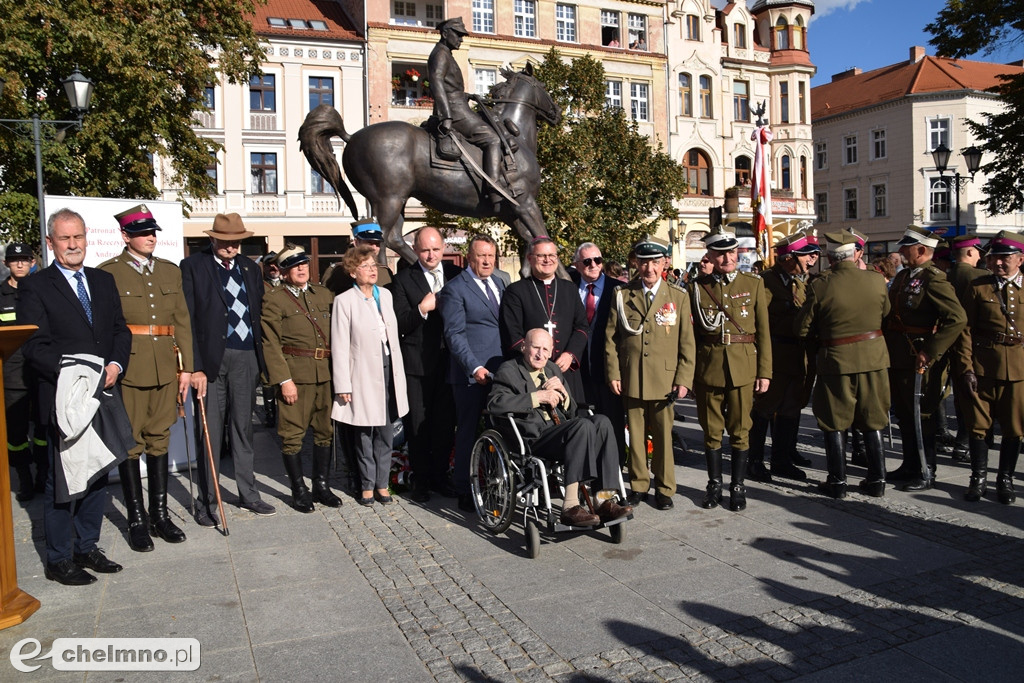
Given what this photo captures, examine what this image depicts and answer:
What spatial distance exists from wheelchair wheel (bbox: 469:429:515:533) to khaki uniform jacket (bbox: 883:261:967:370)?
354 cm

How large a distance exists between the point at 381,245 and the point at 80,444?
3.89 meters

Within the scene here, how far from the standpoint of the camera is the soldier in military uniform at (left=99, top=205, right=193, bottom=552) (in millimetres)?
5523

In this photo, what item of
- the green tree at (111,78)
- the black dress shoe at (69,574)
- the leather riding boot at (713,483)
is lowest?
the black dress shoe at (69,574)

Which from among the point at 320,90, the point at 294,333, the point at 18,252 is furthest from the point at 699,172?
the point at 294,333

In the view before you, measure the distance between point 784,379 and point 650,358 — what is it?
1722 mm

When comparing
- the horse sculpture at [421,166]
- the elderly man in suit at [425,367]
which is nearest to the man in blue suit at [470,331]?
the elderly man in suit at [425,367]

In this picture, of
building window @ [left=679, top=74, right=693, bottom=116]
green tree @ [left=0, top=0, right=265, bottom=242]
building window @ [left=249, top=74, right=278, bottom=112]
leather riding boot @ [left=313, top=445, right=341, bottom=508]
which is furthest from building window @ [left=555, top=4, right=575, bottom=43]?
leather riding boot @ [left=313, top=445, right=341, bottom=508]

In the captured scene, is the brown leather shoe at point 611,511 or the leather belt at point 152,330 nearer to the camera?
the brown leather shoe at point 611,511

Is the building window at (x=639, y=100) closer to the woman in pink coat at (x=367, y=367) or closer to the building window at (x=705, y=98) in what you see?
the building window at (x=705, y=98)

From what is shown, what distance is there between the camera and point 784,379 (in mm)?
7191

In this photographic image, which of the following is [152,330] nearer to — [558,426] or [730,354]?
[558,426]

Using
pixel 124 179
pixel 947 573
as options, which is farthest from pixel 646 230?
pixel 947 573

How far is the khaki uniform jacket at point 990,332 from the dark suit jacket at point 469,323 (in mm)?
3637

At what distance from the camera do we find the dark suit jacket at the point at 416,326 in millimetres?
6730
